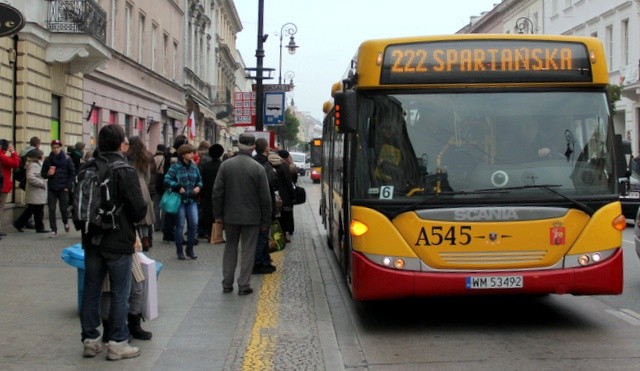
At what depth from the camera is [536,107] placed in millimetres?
7906

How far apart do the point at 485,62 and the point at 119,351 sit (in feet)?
13.9

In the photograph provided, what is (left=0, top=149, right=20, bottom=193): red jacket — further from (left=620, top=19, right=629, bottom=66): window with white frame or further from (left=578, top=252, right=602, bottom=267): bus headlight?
(left=620, top=19, right=629, bottom=66): window with white frame

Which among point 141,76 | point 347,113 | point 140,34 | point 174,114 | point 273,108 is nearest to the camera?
point 347,113

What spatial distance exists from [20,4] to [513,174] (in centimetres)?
1368

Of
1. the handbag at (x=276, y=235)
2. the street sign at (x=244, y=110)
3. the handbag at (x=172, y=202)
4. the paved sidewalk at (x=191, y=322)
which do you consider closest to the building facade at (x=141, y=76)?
the street sign at (x=244, y=110)

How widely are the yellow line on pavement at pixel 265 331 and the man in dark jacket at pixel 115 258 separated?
953 mm

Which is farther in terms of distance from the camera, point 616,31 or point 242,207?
point 616,31

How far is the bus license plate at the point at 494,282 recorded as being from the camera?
7609 millimetres

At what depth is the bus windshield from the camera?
7.74 meters

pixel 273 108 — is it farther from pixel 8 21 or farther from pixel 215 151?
pixel 8 21

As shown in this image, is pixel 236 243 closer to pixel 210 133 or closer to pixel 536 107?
pixel 536 107

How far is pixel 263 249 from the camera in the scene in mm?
11383

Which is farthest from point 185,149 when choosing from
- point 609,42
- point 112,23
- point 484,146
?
point 609,42

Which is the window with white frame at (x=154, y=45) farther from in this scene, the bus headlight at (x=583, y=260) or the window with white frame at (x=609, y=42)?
the bus headlight at (x=583, y=260)
